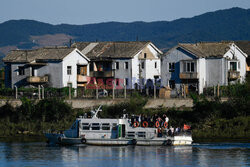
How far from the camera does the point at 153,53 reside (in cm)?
10688

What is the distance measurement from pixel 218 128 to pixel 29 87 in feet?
123

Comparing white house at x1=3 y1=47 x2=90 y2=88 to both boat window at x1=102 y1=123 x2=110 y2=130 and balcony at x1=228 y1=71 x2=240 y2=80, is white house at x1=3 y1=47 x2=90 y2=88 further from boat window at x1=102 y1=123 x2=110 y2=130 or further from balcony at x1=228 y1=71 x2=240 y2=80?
boat window at x1=102 y1=123 x2=110 y2=130

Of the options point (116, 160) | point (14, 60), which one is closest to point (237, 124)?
point (116, 160)

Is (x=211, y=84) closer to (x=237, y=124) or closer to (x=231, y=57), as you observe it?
(x=231, y=57)

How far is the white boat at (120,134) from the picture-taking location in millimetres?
60250

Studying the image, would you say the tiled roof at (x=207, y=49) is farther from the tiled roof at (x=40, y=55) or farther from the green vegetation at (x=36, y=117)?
the green vegetation at (x=36, y=117)

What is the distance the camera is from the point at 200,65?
9888 cm

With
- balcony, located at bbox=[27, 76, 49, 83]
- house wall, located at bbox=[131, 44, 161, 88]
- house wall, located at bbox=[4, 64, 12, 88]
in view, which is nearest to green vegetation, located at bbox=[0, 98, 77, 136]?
balcony, located at bbox=[27, 76, 49, 83]

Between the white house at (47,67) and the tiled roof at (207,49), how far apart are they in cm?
1568

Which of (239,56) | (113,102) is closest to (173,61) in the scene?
(239,56)

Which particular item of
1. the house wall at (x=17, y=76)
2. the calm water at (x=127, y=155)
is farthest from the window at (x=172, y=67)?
the calm water at (x=127, y=155)

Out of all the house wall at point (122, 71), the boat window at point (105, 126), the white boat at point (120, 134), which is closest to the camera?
the white boat at point (120, 134)

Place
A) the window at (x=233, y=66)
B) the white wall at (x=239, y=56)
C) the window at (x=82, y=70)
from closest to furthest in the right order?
the window at (x=82, y=70), the white wall at (x=239, y=56), the window at (x=233, y=66)

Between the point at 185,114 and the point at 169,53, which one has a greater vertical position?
the point at 169,53
